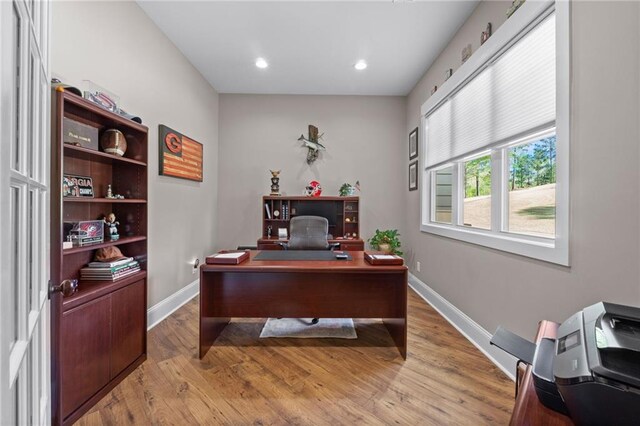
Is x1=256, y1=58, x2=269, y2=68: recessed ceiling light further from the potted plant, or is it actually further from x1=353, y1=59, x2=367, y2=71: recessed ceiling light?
the potted plant

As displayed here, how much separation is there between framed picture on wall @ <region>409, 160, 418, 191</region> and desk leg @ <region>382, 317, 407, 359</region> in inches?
82.4

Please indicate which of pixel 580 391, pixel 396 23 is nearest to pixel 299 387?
pixel 580 391

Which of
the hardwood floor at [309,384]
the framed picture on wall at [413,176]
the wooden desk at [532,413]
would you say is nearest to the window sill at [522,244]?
the hardwood floor at [309,384]

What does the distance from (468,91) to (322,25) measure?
1.54m

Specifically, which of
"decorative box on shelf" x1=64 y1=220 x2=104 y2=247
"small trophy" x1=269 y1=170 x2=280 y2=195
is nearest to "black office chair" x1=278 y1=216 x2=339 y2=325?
"small trophy" x1=269 y1=170 x2=280 y2=195

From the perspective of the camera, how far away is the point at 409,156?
4086mm

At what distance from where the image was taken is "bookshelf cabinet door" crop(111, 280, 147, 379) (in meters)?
1.73

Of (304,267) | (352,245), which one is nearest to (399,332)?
(304,267)

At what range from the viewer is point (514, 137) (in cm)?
188

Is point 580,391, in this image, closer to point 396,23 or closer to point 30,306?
point 30,306

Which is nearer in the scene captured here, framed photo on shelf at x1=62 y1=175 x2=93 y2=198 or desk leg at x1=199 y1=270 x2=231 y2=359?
framed photo on shelf at x1=62 y1=175 x2=93 y2=198

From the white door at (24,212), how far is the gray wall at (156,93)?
131cm

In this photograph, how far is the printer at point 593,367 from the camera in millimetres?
530

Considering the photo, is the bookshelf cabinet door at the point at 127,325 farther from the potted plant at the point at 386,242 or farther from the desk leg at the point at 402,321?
the potted plant at the point at 386,242
